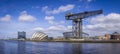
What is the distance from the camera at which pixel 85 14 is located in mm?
117750

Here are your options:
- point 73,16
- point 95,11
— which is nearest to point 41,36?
Answer: point 73,16

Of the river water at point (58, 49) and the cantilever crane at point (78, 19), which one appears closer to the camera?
the river water at point (58, 49)

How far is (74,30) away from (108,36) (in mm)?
69635

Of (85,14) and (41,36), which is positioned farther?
(41,36)

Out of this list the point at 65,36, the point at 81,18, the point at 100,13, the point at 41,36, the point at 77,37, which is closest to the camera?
the point at 100,13

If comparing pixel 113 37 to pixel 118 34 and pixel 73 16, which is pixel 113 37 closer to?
pixel 118 34

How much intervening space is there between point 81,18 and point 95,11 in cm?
1121

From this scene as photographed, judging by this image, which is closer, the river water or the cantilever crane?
the river water

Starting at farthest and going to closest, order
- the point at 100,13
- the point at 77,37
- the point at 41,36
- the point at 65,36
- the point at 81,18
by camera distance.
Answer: the point at 41,36
the point at 65,36
the point at 77,37
the point at 81,18
the point at 100,13

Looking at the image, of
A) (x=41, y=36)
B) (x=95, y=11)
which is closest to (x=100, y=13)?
(x=95, y=11)

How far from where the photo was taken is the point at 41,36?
197250 millimetres

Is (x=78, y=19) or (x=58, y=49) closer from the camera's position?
(x=58, y=49)

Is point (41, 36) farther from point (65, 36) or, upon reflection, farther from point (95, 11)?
point (95, 11)

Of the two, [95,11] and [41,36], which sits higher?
[95,11]
